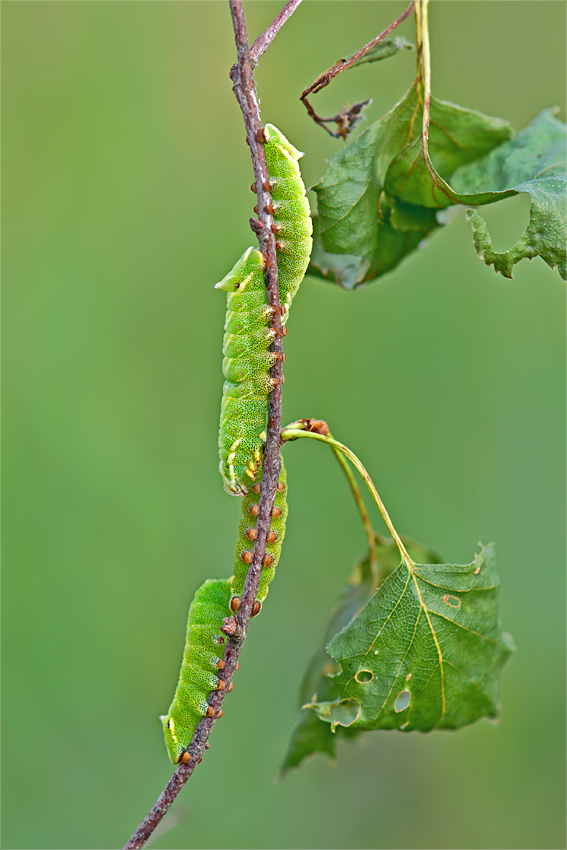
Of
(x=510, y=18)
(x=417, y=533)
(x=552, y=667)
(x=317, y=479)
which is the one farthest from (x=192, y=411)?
(x=510, y=18)

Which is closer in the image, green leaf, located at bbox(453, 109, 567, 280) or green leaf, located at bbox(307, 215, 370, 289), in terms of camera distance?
green leaf, located at bbox(453, 109, 567, 280)

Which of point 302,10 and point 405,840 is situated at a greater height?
point 302,10

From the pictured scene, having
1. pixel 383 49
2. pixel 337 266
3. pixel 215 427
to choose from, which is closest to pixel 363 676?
pixel 337 266

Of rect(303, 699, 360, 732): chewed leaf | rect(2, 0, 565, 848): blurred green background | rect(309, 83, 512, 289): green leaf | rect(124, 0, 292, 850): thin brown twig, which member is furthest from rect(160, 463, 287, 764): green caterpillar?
rect(2, 0, 565, 848): blurred green background

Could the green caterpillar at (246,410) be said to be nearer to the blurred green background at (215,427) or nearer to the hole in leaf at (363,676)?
the hole in leaf at (363,676)

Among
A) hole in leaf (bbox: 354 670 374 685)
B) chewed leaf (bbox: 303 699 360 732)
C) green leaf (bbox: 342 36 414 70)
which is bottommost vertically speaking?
chewed leaf (bbox: 303 699 360 732)

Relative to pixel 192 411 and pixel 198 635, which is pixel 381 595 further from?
pixel 192 411

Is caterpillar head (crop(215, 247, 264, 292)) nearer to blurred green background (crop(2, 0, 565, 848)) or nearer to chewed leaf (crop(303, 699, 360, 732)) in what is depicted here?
chewed leaf (crop(303, 699, 360, 732))

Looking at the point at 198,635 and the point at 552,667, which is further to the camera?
the point at 552,667
